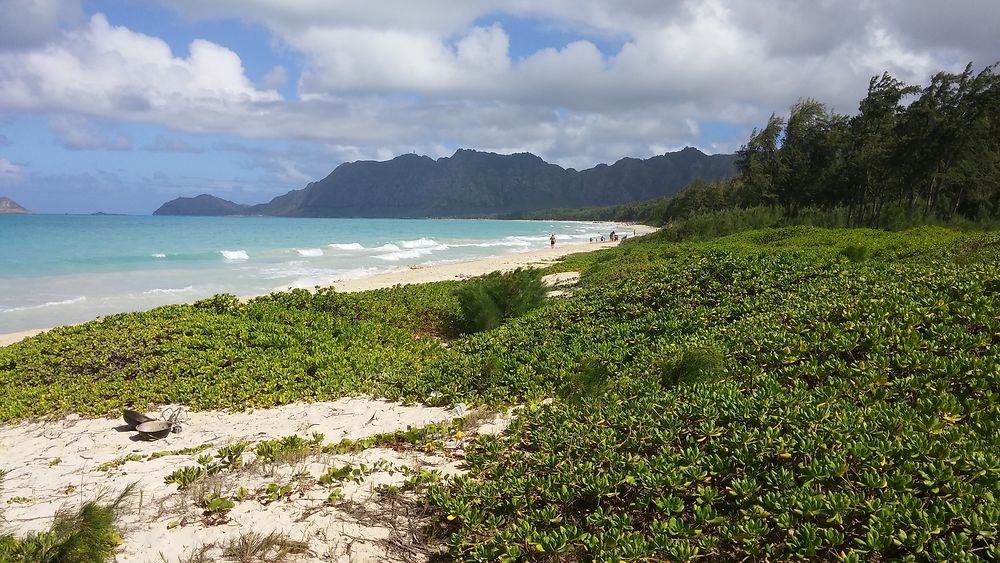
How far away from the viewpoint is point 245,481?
4.54m

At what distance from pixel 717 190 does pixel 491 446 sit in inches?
2822

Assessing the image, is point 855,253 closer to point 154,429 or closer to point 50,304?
point 154,429

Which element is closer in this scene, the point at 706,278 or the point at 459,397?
the point at 459,397

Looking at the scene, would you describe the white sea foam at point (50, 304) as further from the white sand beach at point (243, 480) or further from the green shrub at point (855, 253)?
the green shrub at point (855, 253)

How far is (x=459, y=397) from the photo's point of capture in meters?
6.70

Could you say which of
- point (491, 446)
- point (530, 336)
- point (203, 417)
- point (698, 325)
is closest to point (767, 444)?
point (491, 446)

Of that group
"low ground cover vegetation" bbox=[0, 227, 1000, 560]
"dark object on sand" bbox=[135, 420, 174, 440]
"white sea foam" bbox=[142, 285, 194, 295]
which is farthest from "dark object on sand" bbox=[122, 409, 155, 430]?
"white sea foam" bbox=[142, 285, 194, 295]

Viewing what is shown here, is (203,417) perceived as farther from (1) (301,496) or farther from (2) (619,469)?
(2) (619,469)

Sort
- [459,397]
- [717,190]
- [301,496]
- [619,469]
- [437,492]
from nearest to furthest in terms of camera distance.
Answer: [619,469], [437,492], [301,496], [459,397], [717,190]

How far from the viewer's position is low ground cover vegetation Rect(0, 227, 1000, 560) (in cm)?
283

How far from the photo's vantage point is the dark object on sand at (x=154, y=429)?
647 cm

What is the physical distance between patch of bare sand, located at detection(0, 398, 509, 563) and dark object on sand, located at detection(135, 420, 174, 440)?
0.11 m

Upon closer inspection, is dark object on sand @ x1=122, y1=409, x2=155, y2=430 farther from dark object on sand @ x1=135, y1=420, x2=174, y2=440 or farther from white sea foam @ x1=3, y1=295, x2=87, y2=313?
white sea foam @ x1=3, y1=295, x2=87, y2=313

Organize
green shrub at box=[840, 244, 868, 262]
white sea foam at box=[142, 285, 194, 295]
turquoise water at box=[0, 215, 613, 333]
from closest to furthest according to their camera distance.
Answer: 1. green shrub at box=[840, 244, 868, 262]
2. turquoise water at box=[0, 215, 613, 333]
3. white sea foam at box=[142, 285, 194, 295]
